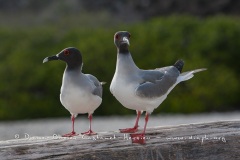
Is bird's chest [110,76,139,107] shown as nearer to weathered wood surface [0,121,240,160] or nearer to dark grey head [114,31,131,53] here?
dark grey head [114,31,131,53]

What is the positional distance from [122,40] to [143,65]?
29.7 feet

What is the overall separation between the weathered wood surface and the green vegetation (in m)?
7.36

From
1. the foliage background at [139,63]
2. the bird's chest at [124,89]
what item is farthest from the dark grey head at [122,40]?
the foliage background at [139,63]

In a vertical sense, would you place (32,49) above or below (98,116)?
above

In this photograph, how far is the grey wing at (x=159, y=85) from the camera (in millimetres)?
3660

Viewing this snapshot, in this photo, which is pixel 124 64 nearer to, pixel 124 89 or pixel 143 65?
pixel 124 89

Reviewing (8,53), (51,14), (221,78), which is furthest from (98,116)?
(51,14)

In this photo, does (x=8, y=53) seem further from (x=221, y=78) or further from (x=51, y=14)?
(x=51, y=14)

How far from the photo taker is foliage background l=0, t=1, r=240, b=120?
12258mm

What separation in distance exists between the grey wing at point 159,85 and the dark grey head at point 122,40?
229 millimetres

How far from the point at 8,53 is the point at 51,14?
29.5 ft

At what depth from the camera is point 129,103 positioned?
367cm

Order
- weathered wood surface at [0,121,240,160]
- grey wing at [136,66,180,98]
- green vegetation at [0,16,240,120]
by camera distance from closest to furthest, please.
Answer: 1. weathered wood surface at [0,121,240,160]
2. grey wing at [136,66,180,98]
3. green vegetation at [0,16,240,120]

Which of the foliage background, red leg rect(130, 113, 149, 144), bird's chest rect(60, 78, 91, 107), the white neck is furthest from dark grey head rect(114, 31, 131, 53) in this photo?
the foliage background
